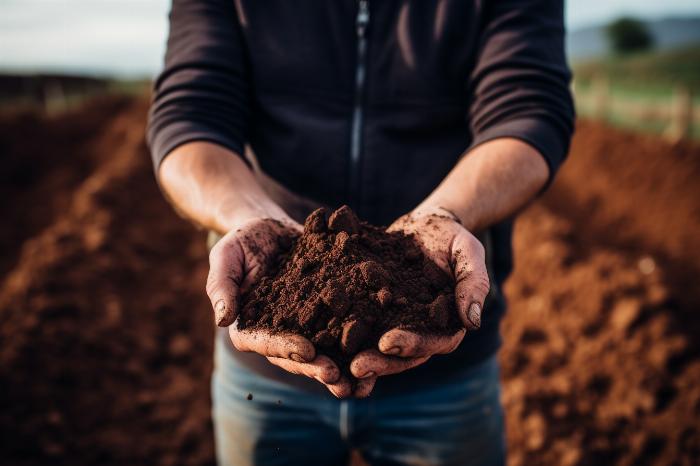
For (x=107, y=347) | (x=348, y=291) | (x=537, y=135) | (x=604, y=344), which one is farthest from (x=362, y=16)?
(x=107, y=347)

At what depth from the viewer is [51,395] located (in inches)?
153

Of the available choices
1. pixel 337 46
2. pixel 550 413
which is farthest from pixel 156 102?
pixel 550 413

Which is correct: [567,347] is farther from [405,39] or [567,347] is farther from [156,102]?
[156,102]

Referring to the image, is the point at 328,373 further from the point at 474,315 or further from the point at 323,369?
the point at 474,315

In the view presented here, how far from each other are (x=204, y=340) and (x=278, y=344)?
3985mm

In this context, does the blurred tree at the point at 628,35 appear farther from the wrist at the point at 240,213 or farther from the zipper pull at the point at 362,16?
the wrist at the point at 240,213

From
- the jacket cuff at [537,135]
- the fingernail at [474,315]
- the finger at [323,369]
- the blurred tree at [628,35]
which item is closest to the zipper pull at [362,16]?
the jacket cuff at [537,135]

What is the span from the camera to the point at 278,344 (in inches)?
53.5

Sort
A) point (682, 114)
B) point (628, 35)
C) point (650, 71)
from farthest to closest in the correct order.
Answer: point (628, 35) < point (650, 71) < point (682, 114)

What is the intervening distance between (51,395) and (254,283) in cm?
324

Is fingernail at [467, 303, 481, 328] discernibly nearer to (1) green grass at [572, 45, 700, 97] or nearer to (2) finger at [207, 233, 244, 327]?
(2) finger at [207, 233, 244, 327]

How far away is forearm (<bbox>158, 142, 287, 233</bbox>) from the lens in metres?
1.68

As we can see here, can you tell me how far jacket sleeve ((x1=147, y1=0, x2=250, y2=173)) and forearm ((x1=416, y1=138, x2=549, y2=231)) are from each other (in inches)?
30.7

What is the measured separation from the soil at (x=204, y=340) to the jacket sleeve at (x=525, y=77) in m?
1.39
